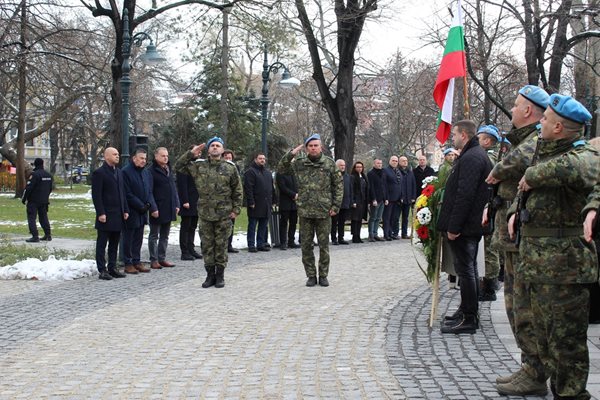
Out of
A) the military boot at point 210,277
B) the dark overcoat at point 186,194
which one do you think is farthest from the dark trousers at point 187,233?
the military boot at point 210,277

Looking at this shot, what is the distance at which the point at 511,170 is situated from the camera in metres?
5.75

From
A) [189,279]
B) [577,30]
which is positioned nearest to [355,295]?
[189,279]

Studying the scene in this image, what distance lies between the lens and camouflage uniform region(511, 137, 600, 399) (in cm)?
485

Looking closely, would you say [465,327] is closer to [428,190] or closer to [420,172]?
[428,190]

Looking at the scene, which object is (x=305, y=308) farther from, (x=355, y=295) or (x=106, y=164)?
(x=106, y=164)

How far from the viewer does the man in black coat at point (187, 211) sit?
1510 centimetres

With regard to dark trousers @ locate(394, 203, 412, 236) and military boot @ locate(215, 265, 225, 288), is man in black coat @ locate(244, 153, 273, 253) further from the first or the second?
military boot @ locate(215, 265, 225, 288)

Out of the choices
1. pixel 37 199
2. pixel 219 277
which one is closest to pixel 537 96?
pixel 219 277

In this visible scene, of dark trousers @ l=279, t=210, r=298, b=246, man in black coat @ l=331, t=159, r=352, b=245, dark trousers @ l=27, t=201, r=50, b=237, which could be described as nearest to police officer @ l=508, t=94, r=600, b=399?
dark trousers @ l=279, t=210, r=298, b=246

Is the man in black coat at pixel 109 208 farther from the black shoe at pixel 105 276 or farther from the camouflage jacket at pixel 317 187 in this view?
the camouflage jacket at pixel 317 187

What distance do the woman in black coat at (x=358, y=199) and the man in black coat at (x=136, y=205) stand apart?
7028 mm

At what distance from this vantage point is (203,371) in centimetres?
628

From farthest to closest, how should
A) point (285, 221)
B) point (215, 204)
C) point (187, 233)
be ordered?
point (285, 221)
point (187, 233)
point (215, 204)

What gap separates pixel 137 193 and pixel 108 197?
85cm
